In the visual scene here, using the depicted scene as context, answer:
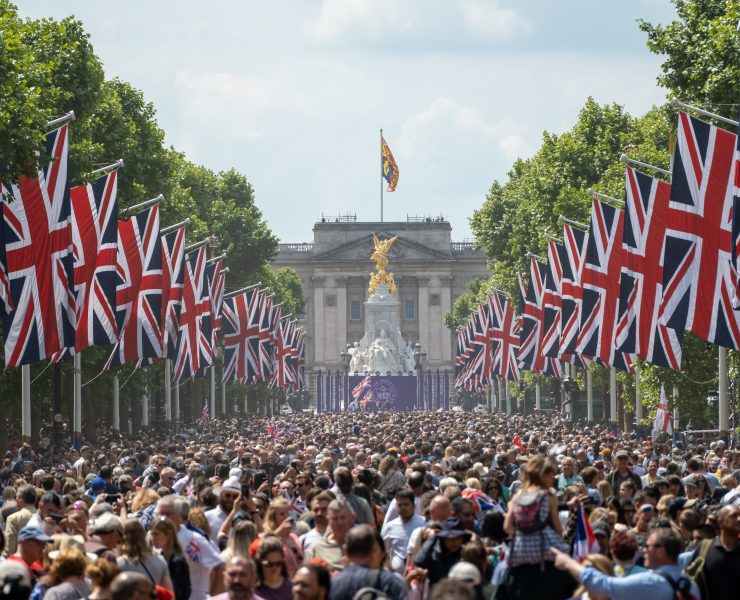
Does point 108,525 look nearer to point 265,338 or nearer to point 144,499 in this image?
point 144,499

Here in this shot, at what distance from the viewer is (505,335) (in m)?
70.3

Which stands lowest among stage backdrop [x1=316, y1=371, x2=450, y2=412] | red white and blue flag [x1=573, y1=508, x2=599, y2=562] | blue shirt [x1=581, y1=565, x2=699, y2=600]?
blue shirt [x1=581, y1=565, x2=699, y2=600]

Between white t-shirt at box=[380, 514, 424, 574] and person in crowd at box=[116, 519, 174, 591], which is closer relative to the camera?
person in crowd at box=[116, 519, 174, 591]

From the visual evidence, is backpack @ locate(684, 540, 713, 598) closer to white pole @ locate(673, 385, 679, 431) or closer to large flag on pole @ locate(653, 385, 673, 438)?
large flag on pole @ locate(653, 385, 673, 438)

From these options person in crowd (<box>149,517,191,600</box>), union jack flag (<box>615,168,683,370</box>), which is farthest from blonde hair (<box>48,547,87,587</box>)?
union jack flag (<box>615,168,683,370</box>)

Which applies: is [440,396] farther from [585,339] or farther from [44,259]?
[44,259]

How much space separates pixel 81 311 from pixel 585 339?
40.8 feet

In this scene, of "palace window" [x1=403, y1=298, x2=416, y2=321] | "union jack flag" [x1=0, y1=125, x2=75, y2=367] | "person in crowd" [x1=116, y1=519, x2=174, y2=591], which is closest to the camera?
"person in crowd" [x1=116, y1=519, x2=174, y2=591]

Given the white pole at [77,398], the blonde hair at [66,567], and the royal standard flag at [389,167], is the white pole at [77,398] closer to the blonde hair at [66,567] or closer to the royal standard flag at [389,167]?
the blonde hair at [66,567]

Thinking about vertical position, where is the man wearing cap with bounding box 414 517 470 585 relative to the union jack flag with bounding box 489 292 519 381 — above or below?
below

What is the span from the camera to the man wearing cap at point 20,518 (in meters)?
17.3

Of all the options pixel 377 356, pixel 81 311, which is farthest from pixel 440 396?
pixel 81 311

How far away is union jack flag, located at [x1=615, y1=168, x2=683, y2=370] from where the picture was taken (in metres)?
32.8

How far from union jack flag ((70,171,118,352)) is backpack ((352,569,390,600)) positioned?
2317 cm
